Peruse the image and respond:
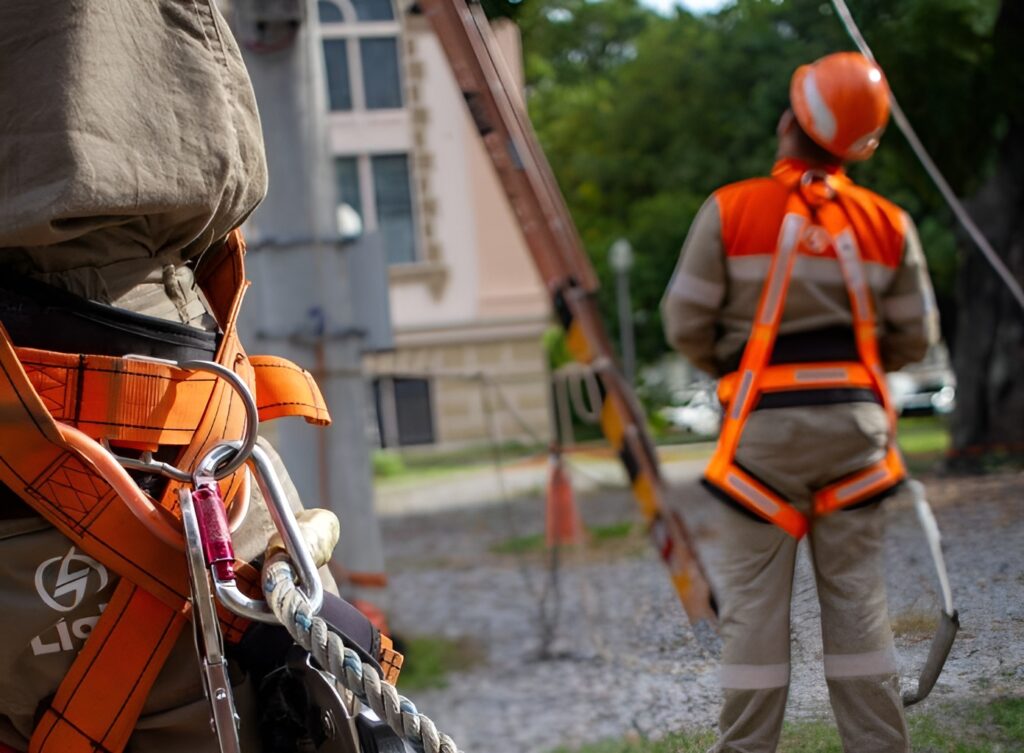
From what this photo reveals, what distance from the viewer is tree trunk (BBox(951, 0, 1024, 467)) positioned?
21.7 feet

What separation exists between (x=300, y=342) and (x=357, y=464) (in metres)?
0.63

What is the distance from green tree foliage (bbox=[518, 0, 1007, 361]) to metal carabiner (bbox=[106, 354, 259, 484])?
2.07 m

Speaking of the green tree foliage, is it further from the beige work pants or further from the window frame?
the window frame

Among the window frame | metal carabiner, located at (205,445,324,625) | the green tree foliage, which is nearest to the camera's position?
metal carabiner, located at (205,445,324,625)

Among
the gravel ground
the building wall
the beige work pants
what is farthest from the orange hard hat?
the building wall

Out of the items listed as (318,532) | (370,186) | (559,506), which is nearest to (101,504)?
(318,532)

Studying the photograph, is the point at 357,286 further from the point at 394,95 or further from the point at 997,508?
the point at 394,95

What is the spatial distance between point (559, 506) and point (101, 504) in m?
6.83

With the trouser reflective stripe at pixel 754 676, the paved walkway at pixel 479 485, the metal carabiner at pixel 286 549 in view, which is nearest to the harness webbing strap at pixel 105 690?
the metal carabiner at pixel 286 549

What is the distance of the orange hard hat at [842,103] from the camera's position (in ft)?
10.1

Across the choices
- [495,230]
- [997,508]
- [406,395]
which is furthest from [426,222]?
[997,508]

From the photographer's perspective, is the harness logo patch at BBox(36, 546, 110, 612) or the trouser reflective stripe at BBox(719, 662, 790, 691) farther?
the trouser reflective stripe at BBox(719, 662, 790, 691)

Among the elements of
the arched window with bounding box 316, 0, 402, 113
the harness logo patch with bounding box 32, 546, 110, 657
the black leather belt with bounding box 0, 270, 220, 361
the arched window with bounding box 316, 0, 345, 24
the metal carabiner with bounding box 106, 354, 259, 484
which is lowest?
the harness logo patch with bounding box 32, 546, 110, 657

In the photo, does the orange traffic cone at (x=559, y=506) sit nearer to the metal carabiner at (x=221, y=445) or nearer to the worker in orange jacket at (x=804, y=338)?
the worker in orange jacket at (x=804, y=338)
